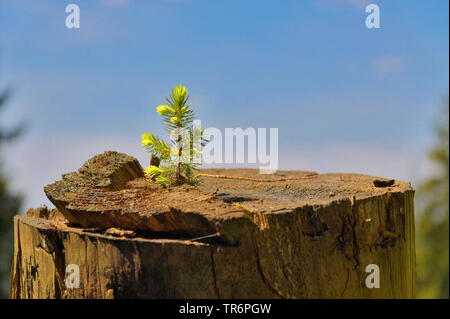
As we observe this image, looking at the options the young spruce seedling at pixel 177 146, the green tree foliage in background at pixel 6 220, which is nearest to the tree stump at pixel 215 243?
the young spruce seedling at pixel 177 146

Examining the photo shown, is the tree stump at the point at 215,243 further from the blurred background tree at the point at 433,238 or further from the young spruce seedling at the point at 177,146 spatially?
the blurred background tree at the point at 433,238

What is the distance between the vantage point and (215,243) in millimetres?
2283

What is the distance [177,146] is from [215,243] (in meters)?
0.97

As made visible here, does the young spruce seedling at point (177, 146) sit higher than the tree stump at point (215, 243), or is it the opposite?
the young spruce seedling at point (177, 146)

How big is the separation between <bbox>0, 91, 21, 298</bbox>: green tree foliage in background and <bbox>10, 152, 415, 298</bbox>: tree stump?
8934 millimetres

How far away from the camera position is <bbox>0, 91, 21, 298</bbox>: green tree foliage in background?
11.2m

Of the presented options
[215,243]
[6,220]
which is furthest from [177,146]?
[6,220]

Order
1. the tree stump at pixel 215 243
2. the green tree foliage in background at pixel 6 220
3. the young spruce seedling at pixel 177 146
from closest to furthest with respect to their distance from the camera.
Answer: the tree stump at pixel 215 243 → the young spruce seedling at pixel 177 146 → the green tree foliage in background at pixel 6 220

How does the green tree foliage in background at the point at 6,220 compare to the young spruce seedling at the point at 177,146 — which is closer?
the young spruce seedling at the point at 177,146

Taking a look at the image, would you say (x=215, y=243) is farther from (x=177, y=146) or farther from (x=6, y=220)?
(x=6, y=220)

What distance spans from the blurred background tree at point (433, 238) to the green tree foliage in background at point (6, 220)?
396 inches

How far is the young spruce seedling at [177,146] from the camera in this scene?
3.00m

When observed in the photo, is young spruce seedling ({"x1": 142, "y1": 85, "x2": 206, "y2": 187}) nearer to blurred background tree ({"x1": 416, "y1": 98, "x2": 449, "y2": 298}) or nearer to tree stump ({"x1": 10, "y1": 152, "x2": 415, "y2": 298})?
tree stump ({"x1": 10, "y1": 152, "x2": 415, "y2": 298})
